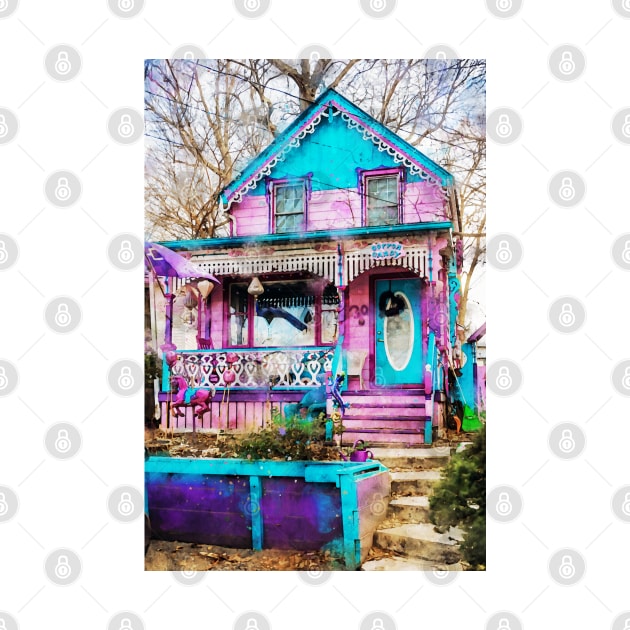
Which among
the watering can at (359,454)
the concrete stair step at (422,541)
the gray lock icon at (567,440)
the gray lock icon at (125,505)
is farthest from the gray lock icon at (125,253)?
the gray lock icon at (567,440)

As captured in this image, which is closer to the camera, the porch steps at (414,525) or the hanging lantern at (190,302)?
the porch steps at (414,525)

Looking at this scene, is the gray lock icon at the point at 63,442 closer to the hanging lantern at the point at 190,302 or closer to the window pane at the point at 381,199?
the hanging lantern at the point at 190,302

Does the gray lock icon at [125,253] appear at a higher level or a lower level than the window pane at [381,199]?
lower

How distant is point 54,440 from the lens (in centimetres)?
509

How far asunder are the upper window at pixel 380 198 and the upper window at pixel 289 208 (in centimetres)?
57

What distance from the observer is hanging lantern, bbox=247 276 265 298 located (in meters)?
5.31

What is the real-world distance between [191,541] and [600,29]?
541 centimetres

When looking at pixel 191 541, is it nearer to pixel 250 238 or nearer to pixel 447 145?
pixel 250 238

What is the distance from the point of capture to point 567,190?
16.7 feet

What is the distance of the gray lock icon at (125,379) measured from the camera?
16.9 feet

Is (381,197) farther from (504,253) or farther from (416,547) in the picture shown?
(416,547)

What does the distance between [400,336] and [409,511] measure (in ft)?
4.64

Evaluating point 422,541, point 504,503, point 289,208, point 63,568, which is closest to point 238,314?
point 289,208

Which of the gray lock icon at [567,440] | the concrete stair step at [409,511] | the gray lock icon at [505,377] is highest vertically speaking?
the gray lock icon at [505,377]
